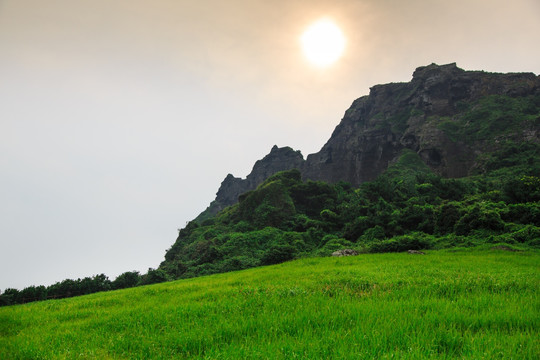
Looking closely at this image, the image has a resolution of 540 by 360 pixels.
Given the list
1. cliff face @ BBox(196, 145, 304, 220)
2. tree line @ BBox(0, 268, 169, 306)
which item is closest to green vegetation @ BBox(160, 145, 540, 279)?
tree line @ BBox(0, 268, 169, 306)

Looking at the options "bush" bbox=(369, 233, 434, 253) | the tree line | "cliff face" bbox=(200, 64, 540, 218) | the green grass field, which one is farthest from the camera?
"cliff face" bbox=(200, 64, 540, 218)

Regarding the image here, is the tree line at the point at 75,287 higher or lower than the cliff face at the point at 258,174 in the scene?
lower

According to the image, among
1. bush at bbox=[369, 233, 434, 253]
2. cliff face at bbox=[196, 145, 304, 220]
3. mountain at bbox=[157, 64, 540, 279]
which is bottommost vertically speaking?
bush at bbox=[369, 233, 434, 253]

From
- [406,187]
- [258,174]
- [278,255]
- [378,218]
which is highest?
[258,174]

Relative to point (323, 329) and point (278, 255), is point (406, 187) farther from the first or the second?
point (323, 329)

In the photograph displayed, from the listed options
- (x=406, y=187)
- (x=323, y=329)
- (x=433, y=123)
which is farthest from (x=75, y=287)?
(x=433, y=123)

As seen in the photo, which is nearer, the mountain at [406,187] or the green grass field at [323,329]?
the green grass field at [323,329]

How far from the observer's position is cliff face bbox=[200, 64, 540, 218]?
245 ft

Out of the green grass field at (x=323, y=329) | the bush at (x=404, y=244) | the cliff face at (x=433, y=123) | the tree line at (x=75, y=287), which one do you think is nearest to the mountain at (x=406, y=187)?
the bush at (x=404, y=244)

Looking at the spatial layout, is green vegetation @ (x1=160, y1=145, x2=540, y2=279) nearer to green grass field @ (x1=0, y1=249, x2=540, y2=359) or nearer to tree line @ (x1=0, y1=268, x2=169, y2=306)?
tree line @ (x1=0, y1=268, x2=169, y2=306)

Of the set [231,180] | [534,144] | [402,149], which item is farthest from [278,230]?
[231,180]

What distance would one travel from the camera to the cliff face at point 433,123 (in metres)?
74.7

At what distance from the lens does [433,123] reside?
91.1 meters

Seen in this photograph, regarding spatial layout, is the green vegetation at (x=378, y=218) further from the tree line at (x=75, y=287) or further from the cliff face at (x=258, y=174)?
the cliff face at (x=258, y=174)
